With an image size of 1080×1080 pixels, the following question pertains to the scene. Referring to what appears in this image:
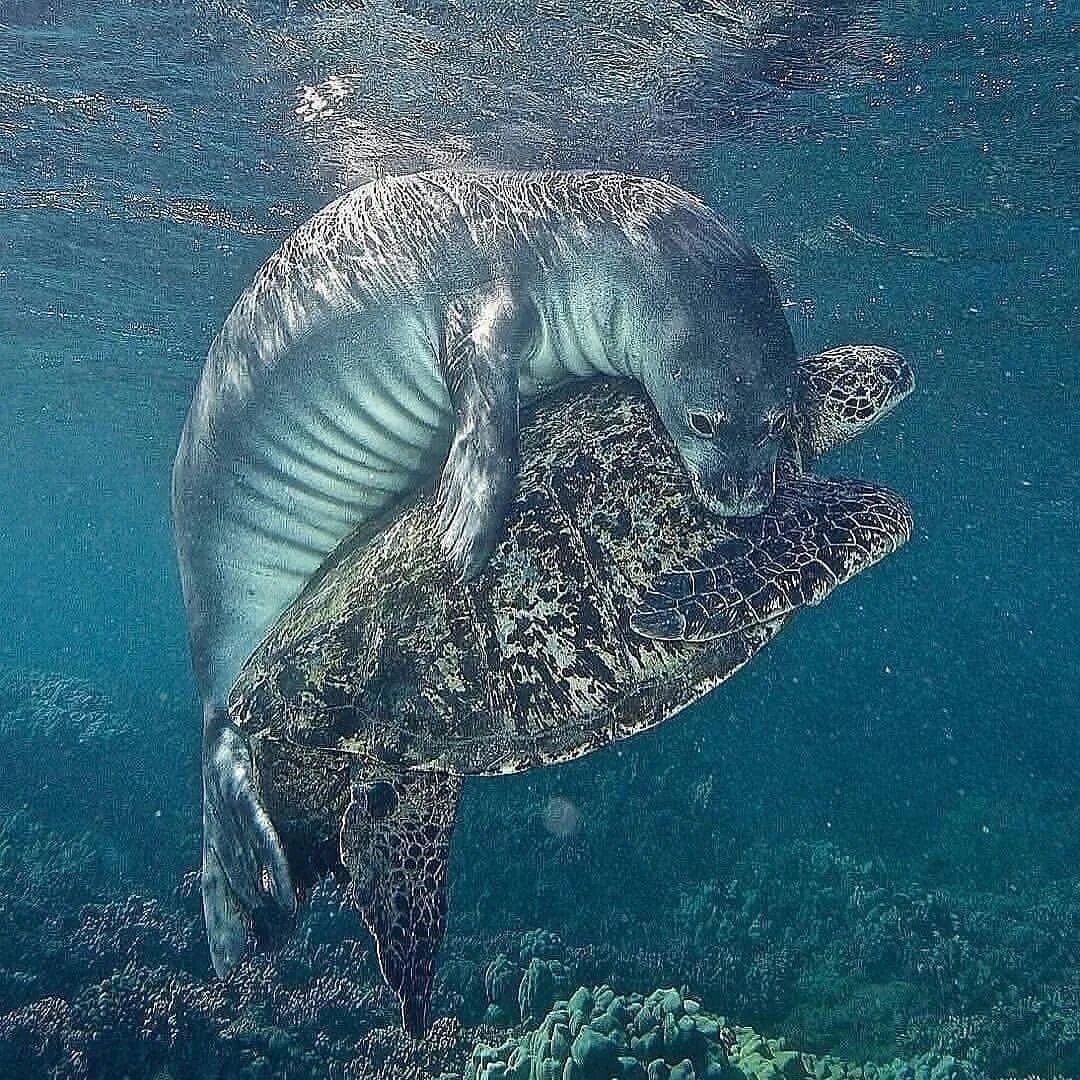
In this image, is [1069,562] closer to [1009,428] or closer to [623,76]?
[1009,428]

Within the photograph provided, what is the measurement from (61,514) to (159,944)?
85931mm

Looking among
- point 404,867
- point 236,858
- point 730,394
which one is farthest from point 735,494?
point 236,858

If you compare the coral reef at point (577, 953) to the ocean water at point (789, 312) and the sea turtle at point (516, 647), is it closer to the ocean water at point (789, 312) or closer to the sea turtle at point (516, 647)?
the ocean water at point (789, 312)

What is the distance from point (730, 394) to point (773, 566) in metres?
0.74

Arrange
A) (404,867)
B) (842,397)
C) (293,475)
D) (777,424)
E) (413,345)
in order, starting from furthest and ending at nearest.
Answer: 1. (293,475)
2. (413,345)
3. (842,397)
4. (777,424)
5. (404,867)

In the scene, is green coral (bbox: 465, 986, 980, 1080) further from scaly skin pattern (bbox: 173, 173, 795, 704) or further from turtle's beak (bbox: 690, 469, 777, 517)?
turtle's beak (bbox: 690, 469, 777, 517)

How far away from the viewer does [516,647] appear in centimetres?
288

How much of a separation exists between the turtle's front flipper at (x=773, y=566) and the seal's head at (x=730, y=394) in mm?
152

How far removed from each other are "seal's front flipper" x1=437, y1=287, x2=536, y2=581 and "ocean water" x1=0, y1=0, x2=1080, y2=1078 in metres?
4.79

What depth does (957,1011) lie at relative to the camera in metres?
9.62

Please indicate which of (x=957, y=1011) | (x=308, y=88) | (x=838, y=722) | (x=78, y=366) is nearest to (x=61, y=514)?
(x=78, y=366)

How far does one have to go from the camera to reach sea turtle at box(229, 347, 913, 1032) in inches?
110

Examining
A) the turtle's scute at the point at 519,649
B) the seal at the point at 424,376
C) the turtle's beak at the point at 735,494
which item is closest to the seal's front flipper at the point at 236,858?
the seal at the point at 424,376

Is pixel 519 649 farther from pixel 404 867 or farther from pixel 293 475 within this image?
pixel 293 475
